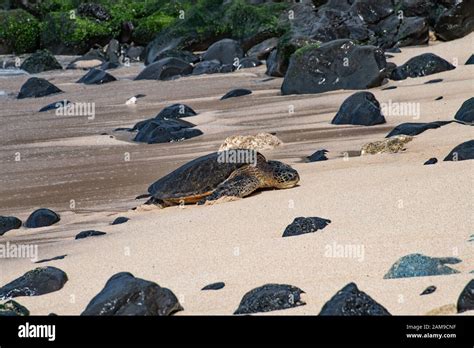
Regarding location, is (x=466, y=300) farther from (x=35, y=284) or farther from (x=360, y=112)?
(x=360, y=112)

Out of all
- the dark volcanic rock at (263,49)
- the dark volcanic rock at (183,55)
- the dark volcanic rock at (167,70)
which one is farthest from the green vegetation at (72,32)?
the dark volcanic rock at (167,70)

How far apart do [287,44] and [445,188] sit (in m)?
11.5

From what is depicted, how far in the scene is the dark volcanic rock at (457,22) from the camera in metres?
18.9

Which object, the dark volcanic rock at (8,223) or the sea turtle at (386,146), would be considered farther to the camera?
the sea turtle at (386,146)

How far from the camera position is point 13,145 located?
1229cm

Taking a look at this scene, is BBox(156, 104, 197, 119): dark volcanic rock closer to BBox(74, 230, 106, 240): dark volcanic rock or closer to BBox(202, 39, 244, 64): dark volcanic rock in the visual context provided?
BBox(74, 230, 106, 240): dark volcanic rock

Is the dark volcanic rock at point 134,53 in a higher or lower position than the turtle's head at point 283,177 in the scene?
higher

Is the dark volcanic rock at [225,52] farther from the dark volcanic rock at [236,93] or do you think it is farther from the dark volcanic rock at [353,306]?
the dark volcanic rock at [353,306]

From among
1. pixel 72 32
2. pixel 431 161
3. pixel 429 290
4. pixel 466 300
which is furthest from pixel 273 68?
pixel 466 300

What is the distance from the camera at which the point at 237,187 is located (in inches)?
299

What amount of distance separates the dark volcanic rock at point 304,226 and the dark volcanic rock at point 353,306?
2019mm
